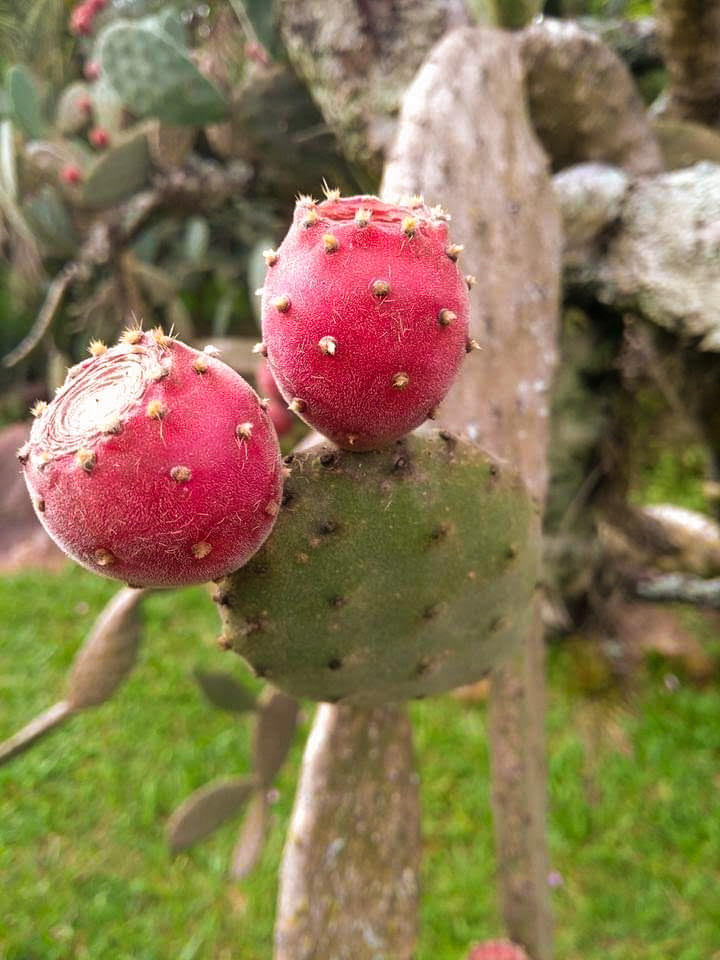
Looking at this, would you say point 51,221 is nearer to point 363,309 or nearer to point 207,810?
point 207,810

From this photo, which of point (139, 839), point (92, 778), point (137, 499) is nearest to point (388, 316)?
point (137, 499)

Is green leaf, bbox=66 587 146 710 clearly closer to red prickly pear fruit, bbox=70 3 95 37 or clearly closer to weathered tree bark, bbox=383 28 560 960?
weathered tree bark, bbox=383 28 560 960

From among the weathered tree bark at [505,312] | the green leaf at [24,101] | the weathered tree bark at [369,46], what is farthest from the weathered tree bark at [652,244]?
the green leaf at [24,101]

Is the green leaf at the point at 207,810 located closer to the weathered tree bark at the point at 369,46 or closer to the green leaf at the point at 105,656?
the green leaf at the point at 105,656

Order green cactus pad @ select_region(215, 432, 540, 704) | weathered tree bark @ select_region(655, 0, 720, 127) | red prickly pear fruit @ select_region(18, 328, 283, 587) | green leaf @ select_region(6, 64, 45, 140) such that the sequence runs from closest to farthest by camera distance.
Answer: red prickly pear fruit @ select_region(18, 328, 283, 587), green cactus pad @ select_region(215, 432, 540, 704), weathered tree bark @ select_region(655, 0, 720, 127), green leaf @ select_region(6, 64, 45, 140)

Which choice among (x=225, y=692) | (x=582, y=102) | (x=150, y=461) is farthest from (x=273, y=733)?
(x=582, y=102)

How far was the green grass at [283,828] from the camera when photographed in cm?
168

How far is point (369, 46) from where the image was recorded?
1.51 m

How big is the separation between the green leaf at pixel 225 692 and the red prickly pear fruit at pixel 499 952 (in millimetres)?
647

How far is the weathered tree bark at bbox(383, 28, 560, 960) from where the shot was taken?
982 millimetres

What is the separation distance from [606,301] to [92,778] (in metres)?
1.74

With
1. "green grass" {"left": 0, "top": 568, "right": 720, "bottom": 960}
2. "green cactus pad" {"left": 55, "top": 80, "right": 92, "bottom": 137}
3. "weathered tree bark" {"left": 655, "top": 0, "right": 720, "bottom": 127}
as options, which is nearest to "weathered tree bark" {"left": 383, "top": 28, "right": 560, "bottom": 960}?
"green grass" {"left": 0, "top": 568, "right": 720, "bottom": 960}

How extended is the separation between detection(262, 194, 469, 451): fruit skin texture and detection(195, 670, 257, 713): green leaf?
1007 millimetres

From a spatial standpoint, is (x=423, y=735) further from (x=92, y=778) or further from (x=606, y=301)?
(x=606, y=301)
